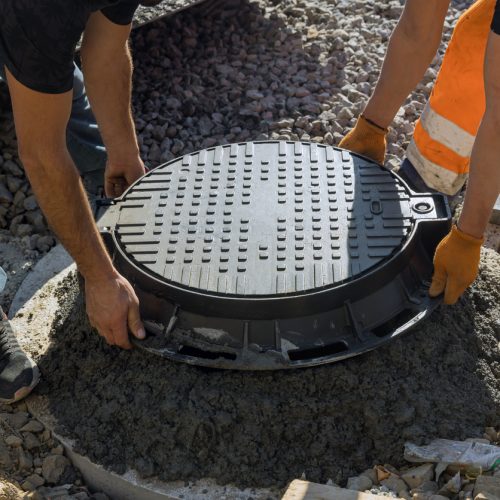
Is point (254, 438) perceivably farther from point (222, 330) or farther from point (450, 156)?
point (450, 156)

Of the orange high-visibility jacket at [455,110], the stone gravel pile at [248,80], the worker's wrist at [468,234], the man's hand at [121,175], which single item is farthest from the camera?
the stone gravel pile at [248,80]

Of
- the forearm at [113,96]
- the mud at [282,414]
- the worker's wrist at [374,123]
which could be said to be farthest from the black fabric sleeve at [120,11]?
the mud at [282,414]

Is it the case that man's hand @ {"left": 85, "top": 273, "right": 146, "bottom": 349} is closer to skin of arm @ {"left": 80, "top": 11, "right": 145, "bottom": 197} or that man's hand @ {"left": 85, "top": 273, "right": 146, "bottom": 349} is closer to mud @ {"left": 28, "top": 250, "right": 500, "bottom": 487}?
mud @ {"left": 28, "top": 250, "right": 500, "bottom": 487}

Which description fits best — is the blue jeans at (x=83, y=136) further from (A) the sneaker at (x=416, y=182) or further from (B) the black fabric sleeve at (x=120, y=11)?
(A) the sneaker at (x=416, y=182)

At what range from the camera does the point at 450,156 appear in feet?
11.4

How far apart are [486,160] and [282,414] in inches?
38.2

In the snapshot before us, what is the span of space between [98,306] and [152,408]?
13.8 inches

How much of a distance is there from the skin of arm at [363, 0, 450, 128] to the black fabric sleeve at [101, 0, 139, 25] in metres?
1.03

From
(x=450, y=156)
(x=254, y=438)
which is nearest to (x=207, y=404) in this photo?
(x=254, y=438)

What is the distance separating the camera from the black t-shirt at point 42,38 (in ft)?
7.18

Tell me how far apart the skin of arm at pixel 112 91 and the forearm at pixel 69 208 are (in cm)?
65

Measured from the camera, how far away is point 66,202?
7.79 feet

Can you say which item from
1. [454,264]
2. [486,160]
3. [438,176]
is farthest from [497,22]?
[438,176]

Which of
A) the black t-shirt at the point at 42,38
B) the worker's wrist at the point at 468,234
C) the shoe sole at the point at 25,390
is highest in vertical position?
the black t-shirt at the point at 42,38
